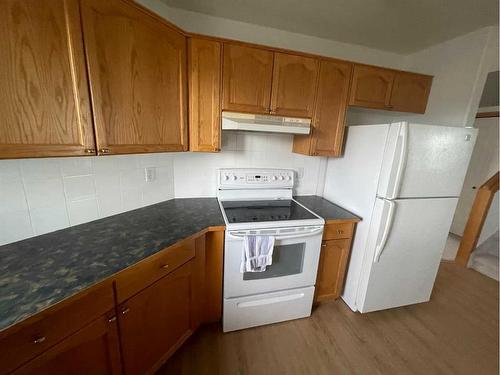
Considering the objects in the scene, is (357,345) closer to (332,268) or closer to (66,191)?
(332,268)

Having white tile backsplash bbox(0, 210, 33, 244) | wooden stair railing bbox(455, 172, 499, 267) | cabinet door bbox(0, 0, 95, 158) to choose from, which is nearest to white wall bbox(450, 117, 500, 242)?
wooden stair railing bbox(455, 172, 499, 267)

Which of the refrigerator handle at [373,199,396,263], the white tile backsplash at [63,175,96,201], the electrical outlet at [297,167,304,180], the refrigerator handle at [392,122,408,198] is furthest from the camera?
the electrical outlet at [297,167,304,180]

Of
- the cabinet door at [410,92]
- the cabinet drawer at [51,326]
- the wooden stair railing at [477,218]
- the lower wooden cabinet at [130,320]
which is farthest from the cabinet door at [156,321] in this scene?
the wooden stair railing at [477,218]

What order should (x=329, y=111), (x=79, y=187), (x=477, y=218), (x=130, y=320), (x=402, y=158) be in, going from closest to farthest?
1. (x=130, y=320)
2. (x=79, y=187)
3. (x=402, y=158)
4. (x=329, y=111)
5. (x=477, y=218)

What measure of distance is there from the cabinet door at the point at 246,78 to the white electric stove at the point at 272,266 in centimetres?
62

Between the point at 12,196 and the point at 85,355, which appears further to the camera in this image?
the point at 12,196

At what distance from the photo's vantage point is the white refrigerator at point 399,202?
1.51 m

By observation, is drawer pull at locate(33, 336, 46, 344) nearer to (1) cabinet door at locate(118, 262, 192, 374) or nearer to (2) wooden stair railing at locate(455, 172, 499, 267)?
(1) cabinet door at locate(118, 262, 192, 374)

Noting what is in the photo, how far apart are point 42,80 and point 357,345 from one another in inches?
97.7

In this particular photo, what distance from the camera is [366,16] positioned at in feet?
5.21

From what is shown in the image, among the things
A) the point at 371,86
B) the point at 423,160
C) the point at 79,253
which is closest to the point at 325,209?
the point at 423,160

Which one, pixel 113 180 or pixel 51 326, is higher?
pixel 113 180

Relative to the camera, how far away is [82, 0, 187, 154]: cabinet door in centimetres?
99

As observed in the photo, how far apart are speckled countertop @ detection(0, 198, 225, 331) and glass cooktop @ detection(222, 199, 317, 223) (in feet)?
0.49
